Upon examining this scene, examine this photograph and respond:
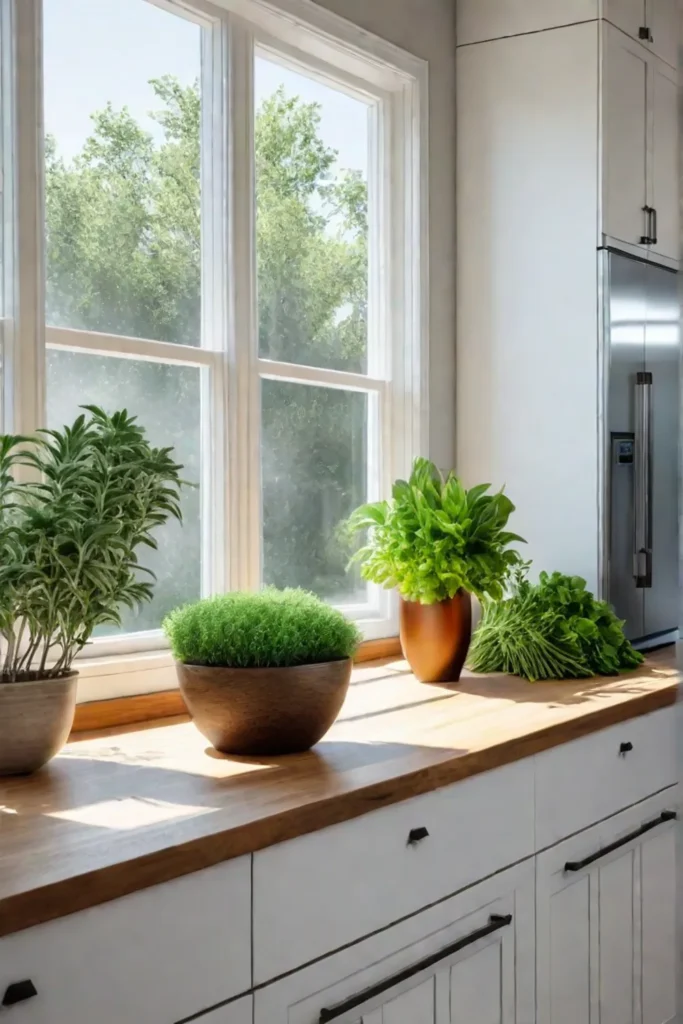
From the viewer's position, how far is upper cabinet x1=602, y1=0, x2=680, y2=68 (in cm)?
307

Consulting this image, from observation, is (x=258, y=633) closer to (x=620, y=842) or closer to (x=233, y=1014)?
(x=233, y=1014)

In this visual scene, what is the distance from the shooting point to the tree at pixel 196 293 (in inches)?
88.8

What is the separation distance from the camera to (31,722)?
5.64 ft

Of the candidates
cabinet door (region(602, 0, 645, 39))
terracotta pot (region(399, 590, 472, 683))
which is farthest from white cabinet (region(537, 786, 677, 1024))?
cabinet door (region(602, 0, 645, 39))

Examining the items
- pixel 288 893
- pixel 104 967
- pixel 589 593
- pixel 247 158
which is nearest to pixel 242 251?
pixel 247 158

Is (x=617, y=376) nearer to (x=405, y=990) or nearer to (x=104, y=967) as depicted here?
(x=405, y=990)

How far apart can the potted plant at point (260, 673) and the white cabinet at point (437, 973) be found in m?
0.35

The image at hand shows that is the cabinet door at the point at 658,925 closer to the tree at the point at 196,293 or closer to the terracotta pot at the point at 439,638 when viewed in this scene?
the terracotta pot at the point at 439,638

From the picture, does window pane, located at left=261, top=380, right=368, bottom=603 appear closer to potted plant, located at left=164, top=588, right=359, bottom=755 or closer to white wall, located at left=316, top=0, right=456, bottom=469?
white wall, located at left=316, top=0, right=456, bottom=469

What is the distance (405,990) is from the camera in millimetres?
1770

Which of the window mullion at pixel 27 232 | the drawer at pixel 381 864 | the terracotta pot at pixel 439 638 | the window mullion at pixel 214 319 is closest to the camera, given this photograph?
the drawer at pixel 381 864

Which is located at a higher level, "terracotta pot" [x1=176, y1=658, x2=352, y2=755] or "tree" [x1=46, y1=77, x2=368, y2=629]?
"tree" [x1=46, y1=77, x2=368, y2=629]

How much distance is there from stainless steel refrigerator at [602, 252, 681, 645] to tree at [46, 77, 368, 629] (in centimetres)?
67

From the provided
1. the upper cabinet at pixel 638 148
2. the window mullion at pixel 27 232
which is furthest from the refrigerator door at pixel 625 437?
the window mullion at pixel 27 232
